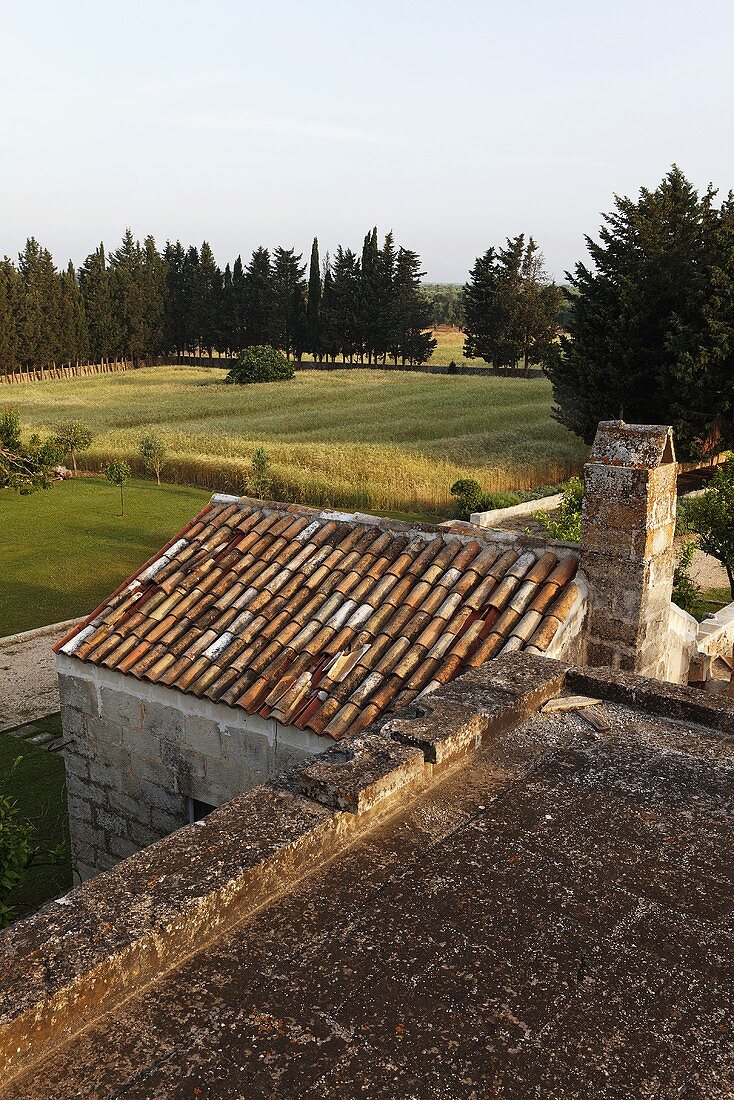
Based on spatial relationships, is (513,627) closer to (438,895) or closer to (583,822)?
(583,822)

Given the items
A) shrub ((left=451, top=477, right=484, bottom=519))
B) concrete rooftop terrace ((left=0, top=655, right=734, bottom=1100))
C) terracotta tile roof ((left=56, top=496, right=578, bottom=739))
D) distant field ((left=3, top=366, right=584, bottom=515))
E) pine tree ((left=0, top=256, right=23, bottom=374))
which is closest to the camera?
concrete rooftop terrace ((left=0, top=655, right=734, bottom=1100))

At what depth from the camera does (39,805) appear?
11578 mm

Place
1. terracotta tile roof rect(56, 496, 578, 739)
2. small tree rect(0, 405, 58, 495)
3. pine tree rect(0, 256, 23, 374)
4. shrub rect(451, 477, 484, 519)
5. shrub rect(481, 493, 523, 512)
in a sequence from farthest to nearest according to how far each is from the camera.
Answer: pine tree rect(0, 256, 23, 374) < shrub rect(481, 493, 523, 512) < shrub rect(451, 477, 484, 519) < small tree rect(0, 405, 58, 495) < terracotta tile roof rect(56, 496, 578, 739)

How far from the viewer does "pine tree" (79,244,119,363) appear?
83.4m

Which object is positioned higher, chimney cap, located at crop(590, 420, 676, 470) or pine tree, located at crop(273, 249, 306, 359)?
pine tree, located at crop(273, 249, 306, 359)

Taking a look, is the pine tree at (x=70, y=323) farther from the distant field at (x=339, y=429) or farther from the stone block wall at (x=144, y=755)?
the stone block wall at (x=144, y=755)

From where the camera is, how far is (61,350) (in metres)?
79.8

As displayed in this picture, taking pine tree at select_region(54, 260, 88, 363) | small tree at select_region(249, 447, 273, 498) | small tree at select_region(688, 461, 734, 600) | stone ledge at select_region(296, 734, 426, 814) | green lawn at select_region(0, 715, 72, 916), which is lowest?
green lawn at select_region(0, 715, 72, 916)


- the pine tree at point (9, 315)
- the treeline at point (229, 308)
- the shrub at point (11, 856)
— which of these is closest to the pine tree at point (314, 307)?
the treeline at point (229, 308)

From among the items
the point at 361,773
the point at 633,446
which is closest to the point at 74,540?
the point at 633,446

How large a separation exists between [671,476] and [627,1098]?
18.3ft

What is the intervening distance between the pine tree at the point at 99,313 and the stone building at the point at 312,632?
81229mm

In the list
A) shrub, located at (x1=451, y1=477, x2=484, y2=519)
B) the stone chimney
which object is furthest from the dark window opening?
shrub, located at (x1=451, y1=477, x2=484, y2=519)

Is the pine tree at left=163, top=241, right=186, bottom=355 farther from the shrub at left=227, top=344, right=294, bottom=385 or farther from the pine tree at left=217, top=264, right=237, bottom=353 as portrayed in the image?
the shrub at left=227, top=344, right=294, bottom=385
